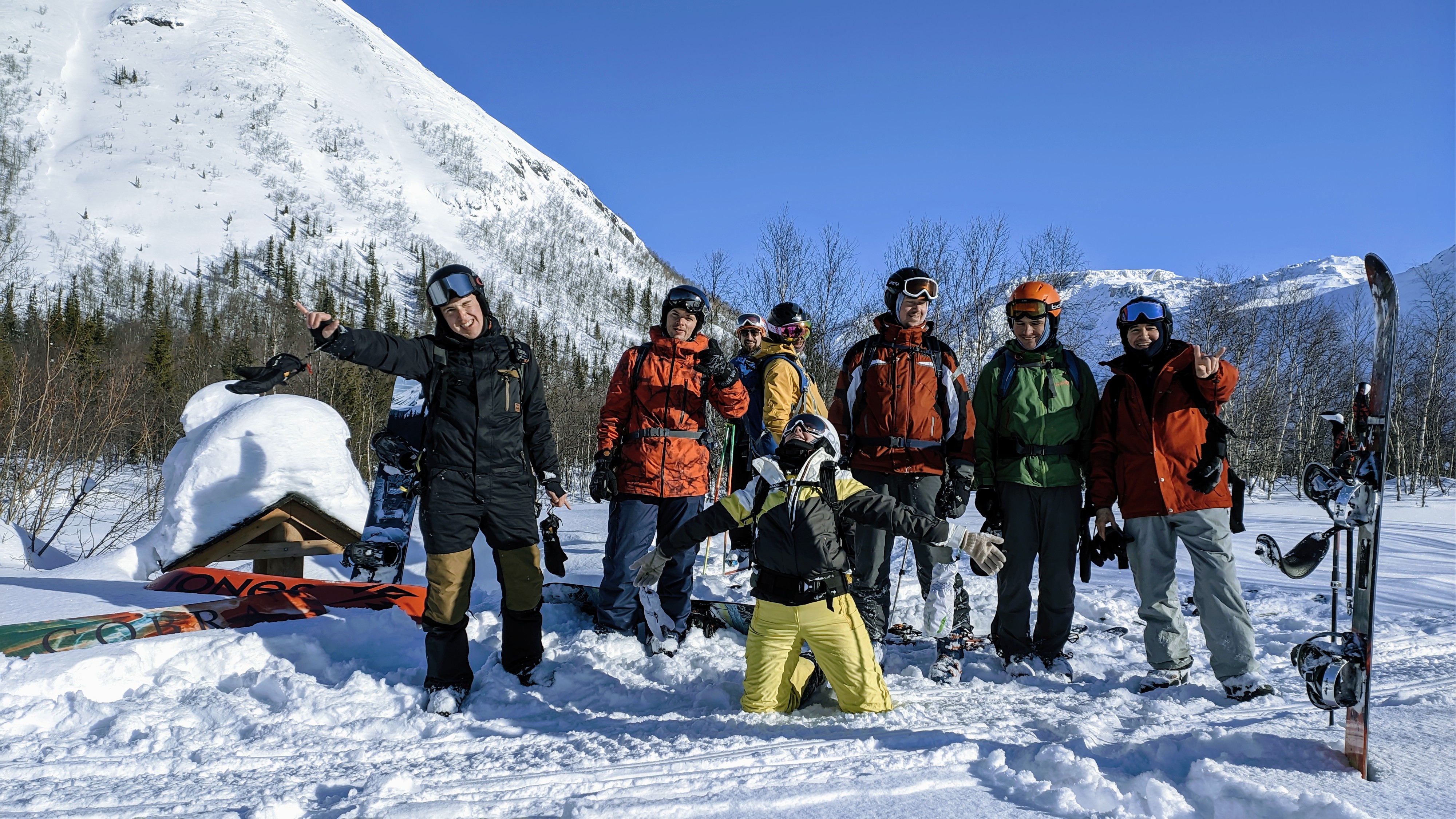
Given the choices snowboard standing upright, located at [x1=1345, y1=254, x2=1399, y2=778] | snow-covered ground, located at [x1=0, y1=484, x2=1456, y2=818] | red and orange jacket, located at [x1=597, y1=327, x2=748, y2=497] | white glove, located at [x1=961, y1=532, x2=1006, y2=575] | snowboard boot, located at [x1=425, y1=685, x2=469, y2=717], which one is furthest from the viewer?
red and orange jacket, located at [x1=597, y1=327, x2=748, y2=497]

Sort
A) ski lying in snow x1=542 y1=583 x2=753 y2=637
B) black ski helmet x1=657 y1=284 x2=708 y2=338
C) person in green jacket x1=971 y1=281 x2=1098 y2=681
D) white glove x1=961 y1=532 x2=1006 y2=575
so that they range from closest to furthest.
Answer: white glove x1=961 y1=532 x2=1006 y2=575 < person in green jacket x1=971 y1=281 x2=1098 y2=681 < black ski helmet x1=657 y1=284 x2=708 y2=338 < ski lying in snow x1=542 y1=583 x2=753 y2=637

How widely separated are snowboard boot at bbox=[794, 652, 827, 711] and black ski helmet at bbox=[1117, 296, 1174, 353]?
7.18ft

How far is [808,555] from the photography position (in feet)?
10.4

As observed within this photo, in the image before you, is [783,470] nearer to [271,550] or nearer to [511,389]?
[511,389]

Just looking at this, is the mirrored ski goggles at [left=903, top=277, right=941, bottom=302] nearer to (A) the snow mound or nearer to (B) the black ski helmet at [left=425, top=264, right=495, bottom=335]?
Answer: (B) the black ski helmet at [left=425, top=264, right=495, bottom=335]

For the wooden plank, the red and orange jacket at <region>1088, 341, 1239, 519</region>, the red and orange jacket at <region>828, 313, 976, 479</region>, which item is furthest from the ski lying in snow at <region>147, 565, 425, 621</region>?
the red and orange jacket at <region>1088, 341, 1239, 519</region>

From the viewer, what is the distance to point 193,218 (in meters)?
94.5

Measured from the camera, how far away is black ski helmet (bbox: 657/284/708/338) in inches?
169

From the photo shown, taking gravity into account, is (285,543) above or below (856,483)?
below

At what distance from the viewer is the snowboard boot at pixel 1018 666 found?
3740 millimetres

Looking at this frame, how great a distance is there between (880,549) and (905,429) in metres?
0.67

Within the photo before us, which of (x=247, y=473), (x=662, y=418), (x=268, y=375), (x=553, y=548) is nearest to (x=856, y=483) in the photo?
(x=662, y=418)

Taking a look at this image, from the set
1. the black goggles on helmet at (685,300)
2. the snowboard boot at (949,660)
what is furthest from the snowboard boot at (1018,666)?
the black goggles on helmet at (685,300)

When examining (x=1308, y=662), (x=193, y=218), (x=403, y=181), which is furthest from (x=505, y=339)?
(x=403, y=181)
